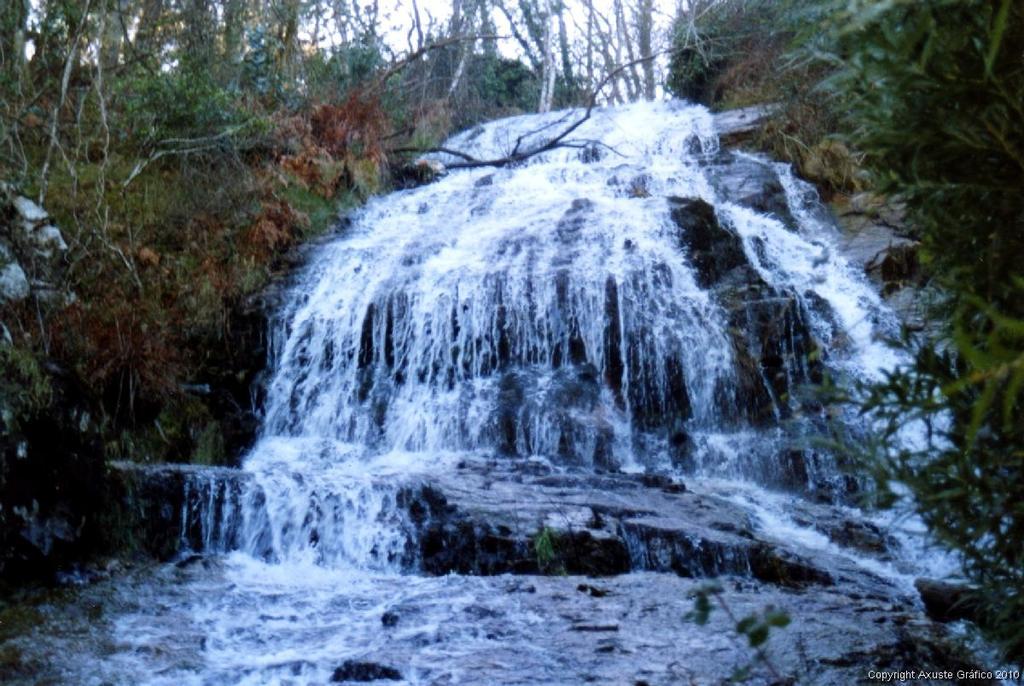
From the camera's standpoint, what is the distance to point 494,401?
9609mm

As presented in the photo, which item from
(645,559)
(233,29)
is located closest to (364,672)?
(645,559)

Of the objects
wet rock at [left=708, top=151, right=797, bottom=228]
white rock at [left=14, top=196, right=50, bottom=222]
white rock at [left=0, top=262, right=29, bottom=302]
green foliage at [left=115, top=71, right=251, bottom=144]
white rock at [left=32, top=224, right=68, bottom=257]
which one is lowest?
white rock at [left=0, top=262, right=29, bottom=302]

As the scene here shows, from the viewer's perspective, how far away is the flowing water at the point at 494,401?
4.89 m

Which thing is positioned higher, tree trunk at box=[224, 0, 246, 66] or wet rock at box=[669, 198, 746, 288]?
tree trunk at box=[224, 0, 246, 66]

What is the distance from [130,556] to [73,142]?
7.20 m

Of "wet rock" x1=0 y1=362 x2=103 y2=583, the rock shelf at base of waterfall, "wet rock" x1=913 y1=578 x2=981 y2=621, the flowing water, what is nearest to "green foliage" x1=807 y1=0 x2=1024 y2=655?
the rock shelf at base of waterfall

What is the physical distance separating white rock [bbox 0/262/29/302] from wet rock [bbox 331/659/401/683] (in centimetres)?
511

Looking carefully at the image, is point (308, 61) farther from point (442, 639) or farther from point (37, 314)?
point (442, 639)

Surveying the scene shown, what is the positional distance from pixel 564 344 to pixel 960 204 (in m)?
7.52

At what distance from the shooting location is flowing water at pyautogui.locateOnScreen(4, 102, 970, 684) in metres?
4.89

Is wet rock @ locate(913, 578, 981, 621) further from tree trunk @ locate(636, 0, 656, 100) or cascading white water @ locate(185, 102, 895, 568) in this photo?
tree trunk @ locate(636, 0, 656, 100)

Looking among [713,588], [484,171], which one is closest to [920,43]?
[713,588]

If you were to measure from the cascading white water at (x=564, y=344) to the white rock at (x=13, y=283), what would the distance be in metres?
2.63

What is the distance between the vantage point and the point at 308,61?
16.5m
